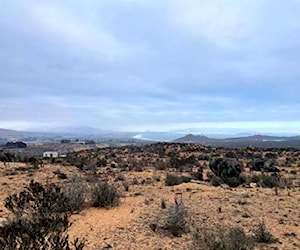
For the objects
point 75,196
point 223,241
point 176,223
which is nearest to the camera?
point 223,241

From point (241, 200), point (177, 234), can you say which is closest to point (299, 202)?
point (241, 200)

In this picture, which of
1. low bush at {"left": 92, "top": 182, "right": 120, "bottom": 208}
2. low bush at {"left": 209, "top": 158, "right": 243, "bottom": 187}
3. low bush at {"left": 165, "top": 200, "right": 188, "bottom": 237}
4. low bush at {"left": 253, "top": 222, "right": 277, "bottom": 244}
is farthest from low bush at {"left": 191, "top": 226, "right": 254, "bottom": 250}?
low bush at {"left": 209, "top": 158, "right": 243, "bottom": 187}

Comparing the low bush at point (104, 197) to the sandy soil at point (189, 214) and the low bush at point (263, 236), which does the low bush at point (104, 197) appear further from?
the low bush at point (263, 236)

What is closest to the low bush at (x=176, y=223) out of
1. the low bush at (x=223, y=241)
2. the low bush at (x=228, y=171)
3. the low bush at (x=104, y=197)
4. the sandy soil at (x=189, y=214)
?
the sandy soil at (x=189, y=214)

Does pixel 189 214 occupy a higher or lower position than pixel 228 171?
lower

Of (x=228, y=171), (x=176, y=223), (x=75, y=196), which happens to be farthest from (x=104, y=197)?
(x=228, y=171)

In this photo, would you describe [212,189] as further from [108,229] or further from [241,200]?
[108,229]

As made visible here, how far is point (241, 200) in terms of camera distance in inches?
574

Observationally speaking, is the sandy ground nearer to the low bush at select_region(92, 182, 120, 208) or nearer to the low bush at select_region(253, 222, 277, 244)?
the low bush at select_region(253, 222, 277, 244)

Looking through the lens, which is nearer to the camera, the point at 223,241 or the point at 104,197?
the point at 223,241

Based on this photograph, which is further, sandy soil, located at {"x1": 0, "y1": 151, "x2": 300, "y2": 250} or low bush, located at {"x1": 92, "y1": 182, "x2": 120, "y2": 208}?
low bush, located at {"x1": 92, "y1": 182, "x2": 120, "y2": 208}

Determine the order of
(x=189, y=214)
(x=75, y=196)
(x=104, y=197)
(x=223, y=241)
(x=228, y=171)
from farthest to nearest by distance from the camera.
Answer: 1. (x=228, y=171)
2. (x=104, y=197)
3. (x=75, y=196)
4. (x=189, y=214)
5. (x=223, y=241)

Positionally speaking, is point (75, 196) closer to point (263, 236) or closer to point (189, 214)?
point (189, 214)

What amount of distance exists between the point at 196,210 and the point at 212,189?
465 cm
